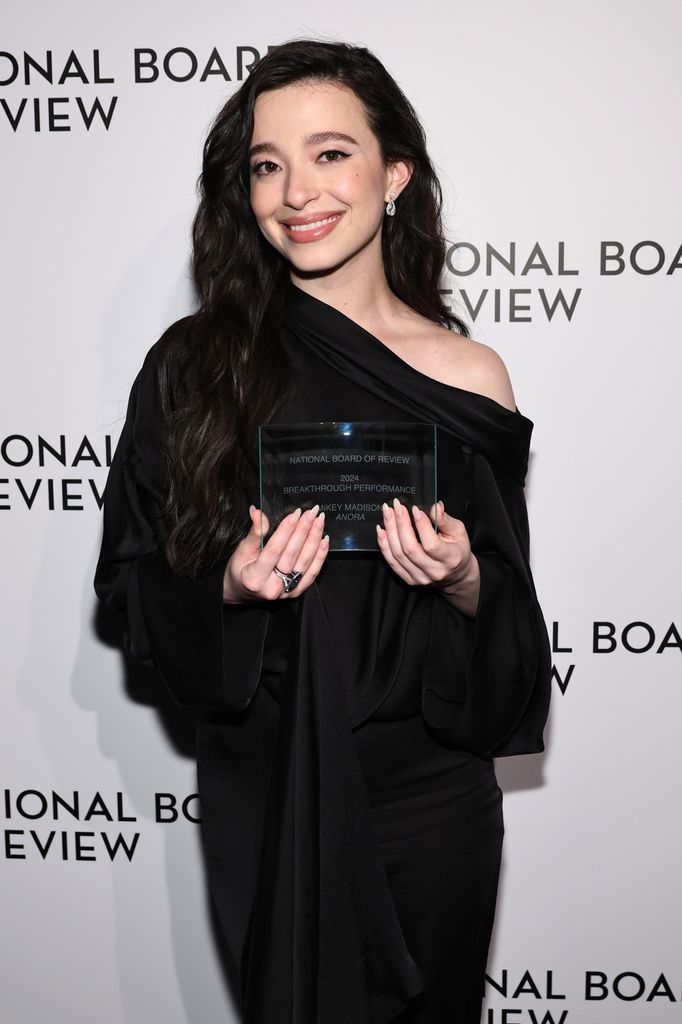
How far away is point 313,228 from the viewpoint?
1500mm

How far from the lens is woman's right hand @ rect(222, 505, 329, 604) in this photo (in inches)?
52.1

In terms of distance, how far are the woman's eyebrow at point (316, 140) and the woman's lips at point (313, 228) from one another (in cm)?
10

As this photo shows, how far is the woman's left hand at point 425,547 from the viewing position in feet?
4.41

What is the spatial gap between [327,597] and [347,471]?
247 mm

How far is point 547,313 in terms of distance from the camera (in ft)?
6.71

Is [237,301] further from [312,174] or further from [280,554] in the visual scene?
[280,554]

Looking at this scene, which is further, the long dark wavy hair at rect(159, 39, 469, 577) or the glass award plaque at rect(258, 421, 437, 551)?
the long dark wavy hair at rect(159, 39, 469, 577)

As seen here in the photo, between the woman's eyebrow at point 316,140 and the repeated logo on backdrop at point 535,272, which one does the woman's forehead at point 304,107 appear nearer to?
the woman's eyebrow at point 316,140

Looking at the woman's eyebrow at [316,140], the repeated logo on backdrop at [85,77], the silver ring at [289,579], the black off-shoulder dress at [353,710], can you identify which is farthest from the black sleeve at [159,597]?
the repeated logo on backdrop at [85,77]

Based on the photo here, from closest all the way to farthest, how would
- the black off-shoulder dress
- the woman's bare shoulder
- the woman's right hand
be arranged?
the woman's right hand < the black off-shoulder dress < the woman's bare shoulder

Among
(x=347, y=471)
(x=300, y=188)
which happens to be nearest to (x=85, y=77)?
(x=300, y=188)

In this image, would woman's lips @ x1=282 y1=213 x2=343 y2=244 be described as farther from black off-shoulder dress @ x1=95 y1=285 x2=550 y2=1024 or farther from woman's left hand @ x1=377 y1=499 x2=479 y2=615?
woman's left hand @ x1=377 y1=499 x2=479 y2=615

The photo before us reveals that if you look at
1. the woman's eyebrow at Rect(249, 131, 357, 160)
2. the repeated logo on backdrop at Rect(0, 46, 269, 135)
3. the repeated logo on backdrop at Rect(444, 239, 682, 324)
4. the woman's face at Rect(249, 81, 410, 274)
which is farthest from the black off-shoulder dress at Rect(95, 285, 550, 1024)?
the repeated logo on backdrop at Rect(0, 46, 269, 135)

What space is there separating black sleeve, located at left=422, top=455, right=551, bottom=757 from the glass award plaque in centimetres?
23
